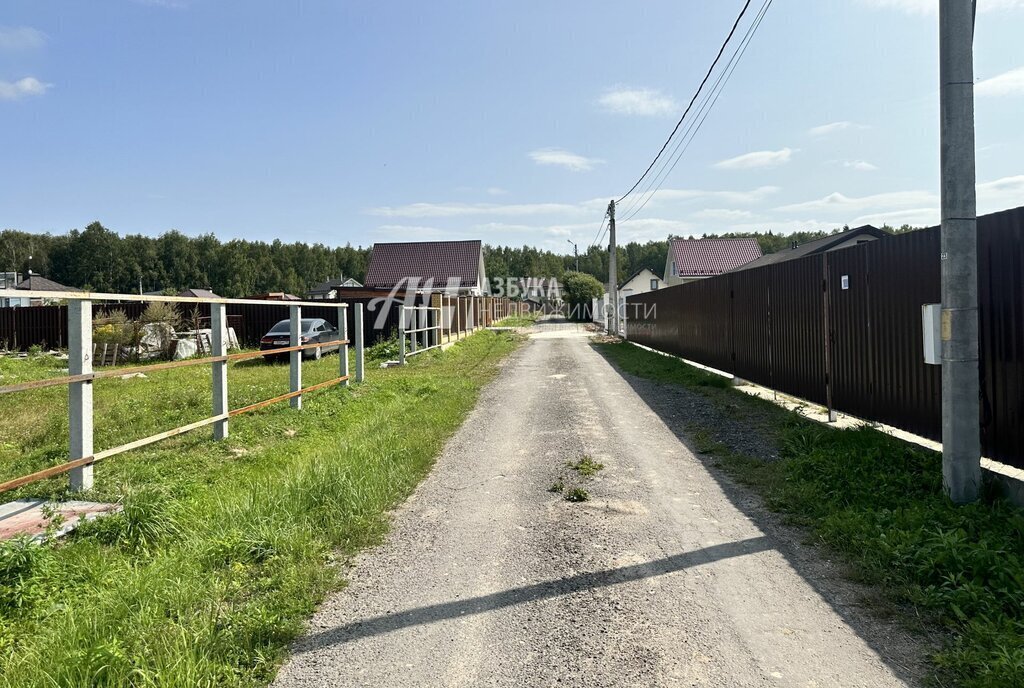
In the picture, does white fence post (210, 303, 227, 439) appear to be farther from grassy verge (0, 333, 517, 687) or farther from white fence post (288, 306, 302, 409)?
white fence post (288, 306, 302, 409)

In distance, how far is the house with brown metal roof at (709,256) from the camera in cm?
4803

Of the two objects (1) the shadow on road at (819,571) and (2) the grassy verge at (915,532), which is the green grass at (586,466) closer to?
(1) the shadow on road at (819,571)

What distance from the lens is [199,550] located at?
370cm

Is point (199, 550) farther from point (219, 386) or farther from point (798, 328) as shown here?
point (798, 328)

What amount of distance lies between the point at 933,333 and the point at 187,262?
331 feet

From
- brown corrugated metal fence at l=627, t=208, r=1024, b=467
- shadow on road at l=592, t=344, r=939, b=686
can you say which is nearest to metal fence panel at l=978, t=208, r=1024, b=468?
brown corrugated metal fence at l=627, t=208, r=1024, b=467

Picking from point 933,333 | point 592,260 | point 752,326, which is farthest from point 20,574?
point 592,260

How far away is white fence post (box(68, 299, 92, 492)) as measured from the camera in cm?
452

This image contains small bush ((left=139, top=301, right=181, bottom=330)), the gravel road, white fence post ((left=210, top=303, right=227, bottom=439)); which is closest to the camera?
the gravel road

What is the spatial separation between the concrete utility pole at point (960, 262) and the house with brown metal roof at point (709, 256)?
44.1 meters

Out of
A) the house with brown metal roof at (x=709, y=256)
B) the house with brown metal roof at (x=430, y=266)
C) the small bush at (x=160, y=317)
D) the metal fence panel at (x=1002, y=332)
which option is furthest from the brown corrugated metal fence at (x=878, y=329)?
the house with brown metal roof at (x=709, y=256)

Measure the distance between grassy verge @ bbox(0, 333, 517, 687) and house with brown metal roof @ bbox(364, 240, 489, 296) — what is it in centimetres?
3876

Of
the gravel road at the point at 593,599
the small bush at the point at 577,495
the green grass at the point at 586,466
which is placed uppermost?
the green grass at the point at 586,466

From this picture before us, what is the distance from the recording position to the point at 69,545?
3695 mm
